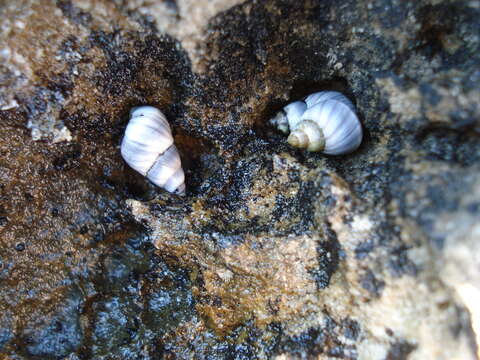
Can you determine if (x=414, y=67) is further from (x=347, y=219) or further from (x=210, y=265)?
(x=210, y=265)

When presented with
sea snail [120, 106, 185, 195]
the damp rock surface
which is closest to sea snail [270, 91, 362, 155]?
the damp rock surface

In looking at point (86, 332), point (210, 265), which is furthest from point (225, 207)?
point (86, 332)

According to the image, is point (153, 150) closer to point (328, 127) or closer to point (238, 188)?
point (238, 188)

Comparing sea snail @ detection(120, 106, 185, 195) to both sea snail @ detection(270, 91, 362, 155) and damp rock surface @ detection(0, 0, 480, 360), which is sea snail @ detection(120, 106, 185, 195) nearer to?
damp rock surface @ detection(0, 0, 480, 360)

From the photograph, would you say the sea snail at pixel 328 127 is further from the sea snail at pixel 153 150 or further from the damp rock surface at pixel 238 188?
the sea snail at pixel 153 150

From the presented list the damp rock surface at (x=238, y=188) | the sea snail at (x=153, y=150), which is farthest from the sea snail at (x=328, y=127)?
the sea snail at (x=153, y=150)

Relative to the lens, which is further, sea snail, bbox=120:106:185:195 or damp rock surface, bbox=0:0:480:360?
sea snail, bbox=120:106:185:195
